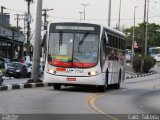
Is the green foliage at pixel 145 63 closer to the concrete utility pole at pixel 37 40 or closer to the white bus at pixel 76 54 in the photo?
the concrete utility pole at pixel 37 40

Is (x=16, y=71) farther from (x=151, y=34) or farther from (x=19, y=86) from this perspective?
(x=151, y=34)

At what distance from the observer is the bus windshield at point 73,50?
25.2 meters

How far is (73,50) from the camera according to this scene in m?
25.3

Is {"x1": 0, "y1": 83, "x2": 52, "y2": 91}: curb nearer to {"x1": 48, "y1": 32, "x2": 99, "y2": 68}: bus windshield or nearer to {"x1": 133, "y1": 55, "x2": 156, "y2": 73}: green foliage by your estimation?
{"x1": 48, "y1": 32, "x2": 99, "y2": 68}: bus windshield

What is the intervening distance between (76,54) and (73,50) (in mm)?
228

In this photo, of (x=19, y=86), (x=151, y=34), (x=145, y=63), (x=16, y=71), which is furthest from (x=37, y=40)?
(x=151, y=34)

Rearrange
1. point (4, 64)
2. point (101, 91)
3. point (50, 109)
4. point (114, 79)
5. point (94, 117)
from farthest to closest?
point (4, 64) → point (114, 79) → point (101, 91) → point (50, 109) → point (94, 117)

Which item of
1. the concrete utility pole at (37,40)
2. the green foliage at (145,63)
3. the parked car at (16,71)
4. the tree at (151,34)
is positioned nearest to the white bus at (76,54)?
the concrete utility pole at (37,40)

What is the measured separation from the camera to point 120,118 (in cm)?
1428

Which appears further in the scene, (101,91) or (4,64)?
(4,64)

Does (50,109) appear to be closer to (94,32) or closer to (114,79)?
(94,32)

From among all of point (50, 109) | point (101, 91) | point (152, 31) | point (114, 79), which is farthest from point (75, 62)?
point (152, 31)

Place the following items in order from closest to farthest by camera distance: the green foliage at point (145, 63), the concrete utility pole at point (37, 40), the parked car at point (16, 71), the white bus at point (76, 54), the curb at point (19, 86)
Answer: the white bus at point (76, 54) → the curb at point (19, 86) → the concrete utility pole at point (37, 40) → the parked car at point (16, 71) → the green foliage at point (145, 63)

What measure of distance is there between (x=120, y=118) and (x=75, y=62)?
36.4 feet
